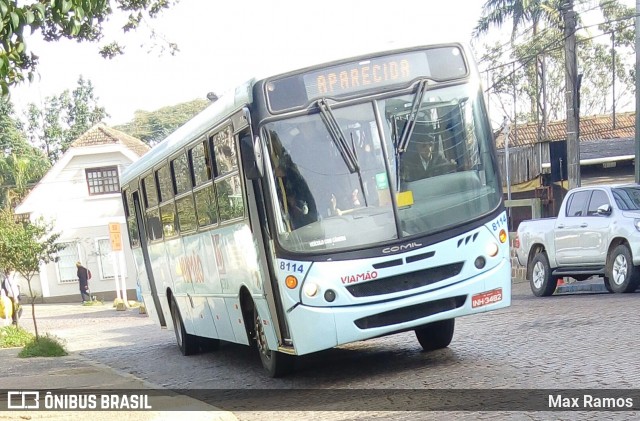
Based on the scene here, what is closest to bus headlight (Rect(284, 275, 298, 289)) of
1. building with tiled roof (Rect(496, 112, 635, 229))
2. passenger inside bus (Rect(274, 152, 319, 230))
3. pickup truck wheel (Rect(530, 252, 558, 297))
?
passenger inside bus (Rect(274, 152, 319, 230))

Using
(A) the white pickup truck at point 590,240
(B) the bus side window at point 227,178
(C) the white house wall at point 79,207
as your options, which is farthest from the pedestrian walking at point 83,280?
(B) the bus side window at point 227,178

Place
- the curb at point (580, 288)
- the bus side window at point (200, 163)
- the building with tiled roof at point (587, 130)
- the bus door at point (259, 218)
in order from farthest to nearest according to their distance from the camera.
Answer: the building with tiled roof at point (587, 130)
the curb at point (580, 288)
the bus side window at point (200, 163)
the bus door at point (259, 218)

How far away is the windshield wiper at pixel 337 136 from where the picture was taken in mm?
9609

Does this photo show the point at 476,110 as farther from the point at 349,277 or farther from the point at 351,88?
the point at 349,277

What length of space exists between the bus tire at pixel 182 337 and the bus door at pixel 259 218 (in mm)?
6136

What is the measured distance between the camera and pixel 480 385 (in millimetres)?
8734

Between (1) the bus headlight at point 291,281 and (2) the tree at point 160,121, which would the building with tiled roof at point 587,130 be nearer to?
(2) the tree at point 160,121

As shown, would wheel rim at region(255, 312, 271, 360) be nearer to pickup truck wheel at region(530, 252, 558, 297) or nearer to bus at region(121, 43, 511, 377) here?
bus at region(121, 43, 511, 377)

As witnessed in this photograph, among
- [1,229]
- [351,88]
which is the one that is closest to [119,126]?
[1,229]

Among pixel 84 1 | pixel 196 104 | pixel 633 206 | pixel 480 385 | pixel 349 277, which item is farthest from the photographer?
pixel 196 104

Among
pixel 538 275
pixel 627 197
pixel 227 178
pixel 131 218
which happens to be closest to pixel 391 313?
pixel 227 178

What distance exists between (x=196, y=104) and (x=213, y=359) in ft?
189

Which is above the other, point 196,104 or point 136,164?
point 196,104

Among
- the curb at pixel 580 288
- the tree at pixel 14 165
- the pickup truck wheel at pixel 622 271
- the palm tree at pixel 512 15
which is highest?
the palm tree at pixel 512 15
